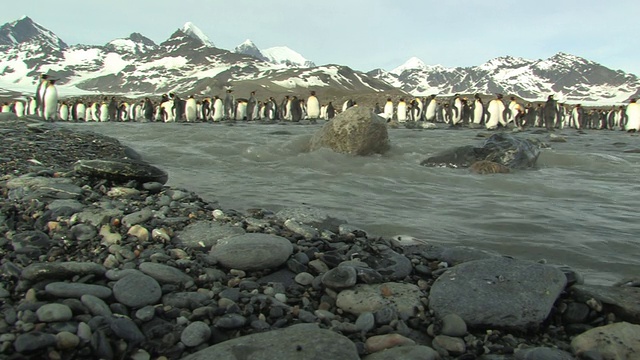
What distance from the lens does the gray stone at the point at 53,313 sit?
1.83 metres

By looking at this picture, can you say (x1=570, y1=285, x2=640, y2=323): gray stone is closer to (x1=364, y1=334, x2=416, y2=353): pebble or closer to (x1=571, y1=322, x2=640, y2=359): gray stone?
(x1=571, y1=322, x2=640, y2=359): gray stone

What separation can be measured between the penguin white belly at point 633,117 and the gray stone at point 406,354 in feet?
84.6

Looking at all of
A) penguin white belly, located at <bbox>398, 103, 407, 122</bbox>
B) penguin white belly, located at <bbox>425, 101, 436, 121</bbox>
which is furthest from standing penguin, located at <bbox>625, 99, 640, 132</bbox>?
penguin white belly, located at <bbox>398, 103, 407, 122</bbox>

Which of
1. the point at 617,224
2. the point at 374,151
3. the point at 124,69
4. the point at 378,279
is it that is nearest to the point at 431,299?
the point at 378,279

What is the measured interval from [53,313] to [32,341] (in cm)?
19

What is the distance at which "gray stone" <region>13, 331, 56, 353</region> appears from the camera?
1652mm

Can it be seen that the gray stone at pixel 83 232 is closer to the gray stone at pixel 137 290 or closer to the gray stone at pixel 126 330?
the gray stone at pixel 137 290

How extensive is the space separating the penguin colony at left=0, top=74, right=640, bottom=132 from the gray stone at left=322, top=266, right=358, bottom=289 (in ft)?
69.4

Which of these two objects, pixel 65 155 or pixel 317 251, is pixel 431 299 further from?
pixel 65 155

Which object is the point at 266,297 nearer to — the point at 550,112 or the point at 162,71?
the point at 550,112

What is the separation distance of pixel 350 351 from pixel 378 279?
856mm

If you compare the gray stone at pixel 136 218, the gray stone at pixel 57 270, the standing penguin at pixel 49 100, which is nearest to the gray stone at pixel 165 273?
the gray stone at pixel 57 270

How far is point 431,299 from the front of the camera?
2455 millimetres

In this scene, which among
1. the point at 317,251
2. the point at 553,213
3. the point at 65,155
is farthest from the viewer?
the point at 65,155
